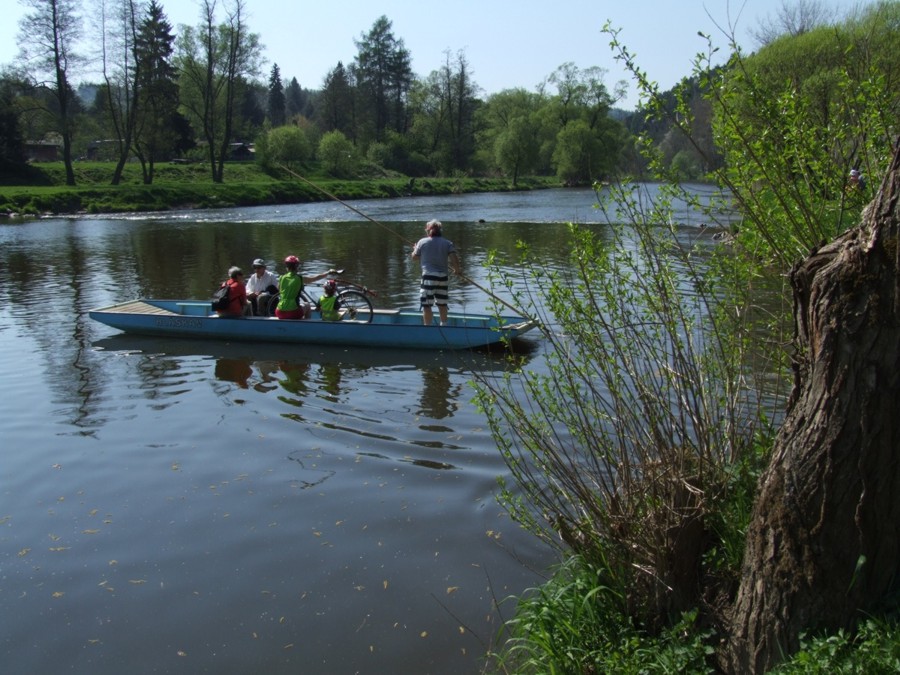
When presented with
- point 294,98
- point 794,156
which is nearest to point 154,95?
point 794,156

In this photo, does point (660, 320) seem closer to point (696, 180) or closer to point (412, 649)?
point (696, 180)

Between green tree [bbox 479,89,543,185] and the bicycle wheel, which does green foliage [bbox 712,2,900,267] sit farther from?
green tree [bbox 479,89,543,185]

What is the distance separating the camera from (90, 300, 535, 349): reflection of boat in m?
12.0

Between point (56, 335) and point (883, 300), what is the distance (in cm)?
1401

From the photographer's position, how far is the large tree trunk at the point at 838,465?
3258mm

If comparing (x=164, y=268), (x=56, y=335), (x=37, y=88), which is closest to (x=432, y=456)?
(x=56, y=335)

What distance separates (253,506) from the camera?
7.02 metres

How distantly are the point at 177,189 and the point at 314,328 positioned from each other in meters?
42.0

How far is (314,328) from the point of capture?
12938mm

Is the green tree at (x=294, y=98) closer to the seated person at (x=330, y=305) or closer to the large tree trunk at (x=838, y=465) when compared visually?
the seated person at (x=330, y=305)

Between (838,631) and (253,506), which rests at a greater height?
(838,631)

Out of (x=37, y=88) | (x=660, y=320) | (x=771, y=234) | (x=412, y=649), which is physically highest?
(x=37, y=88)

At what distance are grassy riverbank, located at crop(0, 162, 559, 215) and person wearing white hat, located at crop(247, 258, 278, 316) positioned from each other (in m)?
24.1

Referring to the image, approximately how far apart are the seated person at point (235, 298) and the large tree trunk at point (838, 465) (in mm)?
11004
